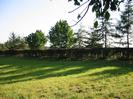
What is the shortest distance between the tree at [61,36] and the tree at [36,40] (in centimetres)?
534

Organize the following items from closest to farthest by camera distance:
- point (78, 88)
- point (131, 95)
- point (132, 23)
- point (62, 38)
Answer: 1. point (131, 95)
2. point (78, 88)
3. point (132, 23)
4. point (62, 38)

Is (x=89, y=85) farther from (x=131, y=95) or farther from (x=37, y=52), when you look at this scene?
(x=37, y=52)

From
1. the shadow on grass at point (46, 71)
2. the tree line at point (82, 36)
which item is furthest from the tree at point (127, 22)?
the shadow on grass at point (46, 71)

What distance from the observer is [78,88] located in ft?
48.6

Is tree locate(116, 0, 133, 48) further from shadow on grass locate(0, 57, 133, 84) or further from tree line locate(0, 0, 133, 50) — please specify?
shadow on grass locate(0, 57, 133, 84)

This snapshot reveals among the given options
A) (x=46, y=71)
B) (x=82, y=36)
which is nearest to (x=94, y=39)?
(x=82, y=36)

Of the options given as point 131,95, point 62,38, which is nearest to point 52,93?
point 131,95

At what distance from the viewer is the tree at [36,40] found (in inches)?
3169

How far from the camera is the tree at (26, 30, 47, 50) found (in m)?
80.5

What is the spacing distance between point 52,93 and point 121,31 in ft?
163

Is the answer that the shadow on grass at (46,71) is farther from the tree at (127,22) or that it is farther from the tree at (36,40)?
the tree at (36,40)

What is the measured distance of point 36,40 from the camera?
80.5 meters

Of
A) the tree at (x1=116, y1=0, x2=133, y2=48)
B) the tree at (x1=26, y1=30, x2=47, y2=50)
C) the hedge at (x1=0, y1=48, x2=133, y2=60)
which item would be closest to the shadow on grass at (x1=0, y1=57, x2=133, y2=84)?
the hedge at (x1=0, y1=48, x2=133, y2=60)

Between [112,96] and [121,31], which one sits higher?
[121,31]
